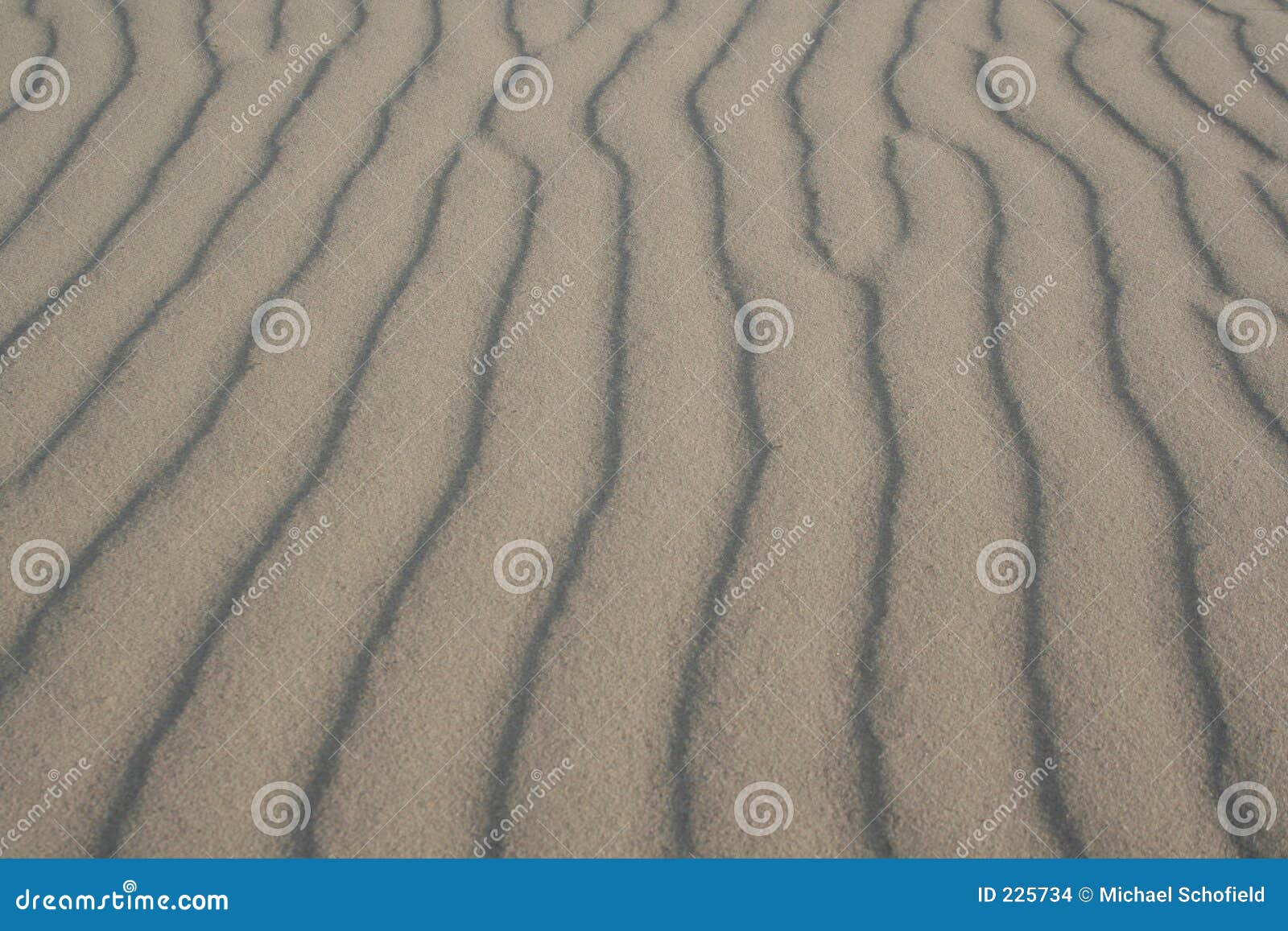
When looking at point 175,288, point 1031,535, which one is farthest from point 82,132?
point 1031,535

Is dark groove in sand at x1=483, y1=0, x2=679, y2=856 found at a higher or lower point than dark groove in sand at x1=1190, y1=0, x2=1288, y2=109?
lower

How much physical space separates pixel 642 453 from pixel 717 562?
26 centimetres

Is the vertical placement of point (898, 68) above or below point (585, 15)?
above

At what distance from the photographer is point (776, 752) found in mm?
1476

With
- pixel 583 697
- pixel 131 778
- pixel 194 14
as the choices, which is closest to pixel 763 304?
pixel 583 697

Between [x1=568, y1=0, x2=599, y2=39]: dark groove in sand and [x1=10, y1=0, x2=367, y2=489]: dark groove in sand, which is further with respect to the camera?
[x1=568, y1=0, x2=599, y2=39]: dark groove in sand

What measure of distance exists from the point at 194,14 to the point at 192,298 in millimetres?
1381

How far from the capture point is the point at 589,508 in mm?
1781

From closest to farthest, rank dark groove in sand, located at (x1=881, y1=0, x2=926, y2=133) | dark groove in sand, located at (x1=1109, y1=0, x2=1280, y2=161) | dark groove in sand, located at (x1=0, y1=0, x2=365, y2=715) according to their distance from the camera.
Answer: dark groove in sand, located at (x1=0, y1=0, x2=365, y2=715) → dark groove in sand, located at (x1=1109, y1=0, x2=1280, y2=161) → dark groove in sand, located at (x1=881, y1=0, x2=926, y2=133)

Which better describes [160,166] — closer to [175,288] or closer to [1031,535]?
[175,288]

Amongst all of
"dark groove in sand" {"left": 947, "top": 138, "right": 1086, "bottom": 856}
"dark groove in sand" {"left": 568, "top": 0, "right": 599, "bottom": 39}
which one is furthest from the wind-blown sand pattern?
"dark groove in sand" {"left": 568, "top": 0, "right": 599, "bottom": 39}

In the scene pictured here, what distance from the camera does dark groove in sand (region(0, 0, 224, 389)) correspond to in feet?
7.02

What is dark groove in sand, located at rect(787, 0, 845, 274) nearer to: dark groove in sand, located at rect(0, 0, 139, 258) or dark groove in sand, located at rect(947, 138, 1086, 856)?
dark groove in sand, located at rect(947, 138, 1086, 856)

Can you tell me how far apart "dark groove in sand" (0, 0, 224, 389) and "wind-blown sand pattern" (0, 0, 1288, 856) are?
0.6 inches
